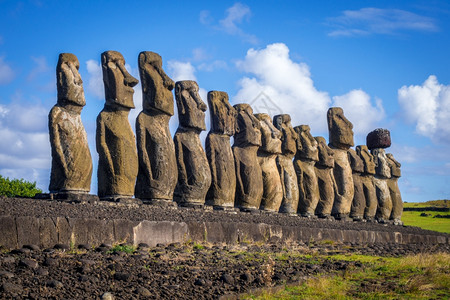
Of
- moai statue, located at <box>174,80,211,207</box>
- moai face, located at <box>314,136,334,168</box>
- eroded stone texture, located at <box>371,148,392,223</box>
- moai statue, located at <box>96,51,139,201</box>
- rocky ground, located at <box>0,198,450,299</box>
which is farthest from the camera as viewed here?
eroded stone texture, located at <box>371,148,392,223</box>

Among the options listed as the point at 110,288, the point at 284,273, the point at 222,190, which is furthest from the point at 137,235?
the point at 222,190

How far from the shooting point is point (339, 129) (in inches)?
752

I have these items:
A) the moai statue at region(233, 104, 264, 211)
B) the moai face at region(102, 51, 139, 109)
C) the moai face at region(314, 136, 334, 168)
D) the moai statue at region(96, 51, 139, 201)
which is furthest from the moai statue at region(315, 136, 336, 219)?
the moai face at region(102, 51, 139, 109)

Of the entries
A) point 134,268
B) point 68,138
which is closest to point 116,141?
point 68,138

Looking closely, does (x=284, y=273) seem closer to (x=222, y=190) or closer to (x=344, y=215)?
(x=222, y=190)

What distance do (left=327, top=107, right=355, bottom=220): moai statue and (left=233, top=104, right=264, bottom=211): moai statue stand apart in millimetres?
5218

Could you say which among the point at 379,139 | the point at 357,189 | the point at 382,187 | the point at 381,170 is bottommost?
the point at 357,189

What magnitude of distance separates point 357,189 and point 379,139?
4.05 m

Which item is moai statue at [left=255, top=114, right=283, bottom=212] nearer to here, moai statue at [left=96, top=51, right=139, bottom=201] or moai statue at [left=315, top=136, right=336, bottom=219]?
moai statue at [left=315, top=136, right=336, bottom=219]

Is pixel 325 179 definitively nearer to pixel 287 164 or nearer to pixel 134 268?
pixel 287 164

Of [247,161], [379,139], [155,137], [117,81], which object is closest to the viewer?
[117,81]

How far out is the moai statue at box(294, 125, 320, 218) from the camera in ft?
54.7

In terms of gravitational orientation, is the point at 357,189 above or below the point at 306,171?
below

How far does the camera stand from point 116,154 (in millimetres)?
10297
